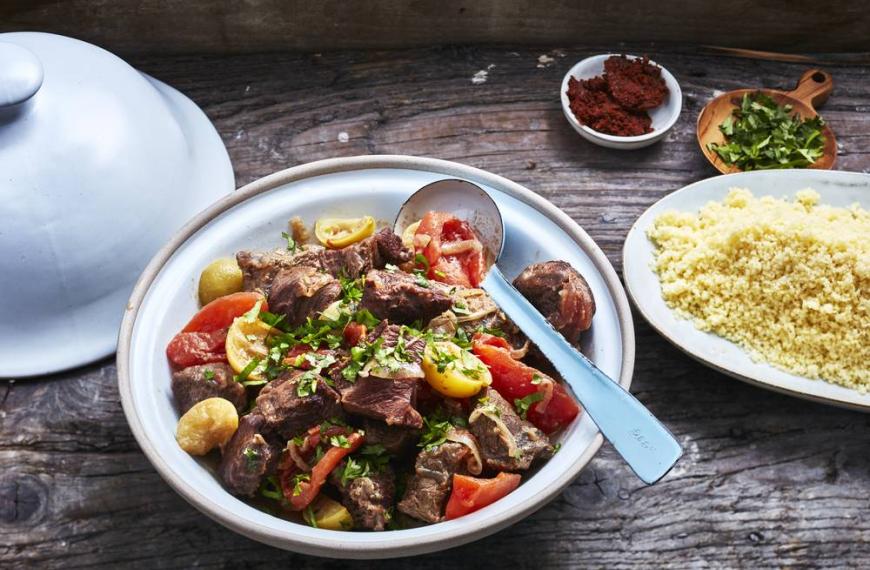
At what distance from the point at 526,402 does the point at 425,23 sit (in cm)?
177

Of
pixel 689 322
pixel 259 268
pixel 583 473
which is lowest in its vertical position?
pixel 583 473

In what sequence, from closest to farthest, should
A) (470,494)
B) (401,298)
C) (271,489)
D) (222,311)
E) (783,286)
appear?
(470,494) < (271,489) < (401,298) < (222,311) < (783,286)

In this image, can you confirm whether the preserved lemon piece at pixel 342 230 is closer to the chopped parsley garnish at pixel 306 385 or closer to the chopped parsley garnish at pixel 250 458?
the chopped parsley garnish at pixel 306 385

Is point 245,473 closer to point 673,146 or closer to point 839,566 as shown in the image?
point 839,566

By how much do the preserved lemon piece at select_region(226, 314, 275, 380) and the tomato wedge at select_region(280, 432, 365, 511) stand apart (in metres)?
0.29

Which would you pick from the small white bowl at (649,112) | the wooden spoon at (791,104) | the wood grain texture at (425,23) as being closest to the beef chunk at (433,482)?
the small white bowl at (649,112)

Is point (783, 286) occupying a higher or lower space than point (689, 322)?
higher

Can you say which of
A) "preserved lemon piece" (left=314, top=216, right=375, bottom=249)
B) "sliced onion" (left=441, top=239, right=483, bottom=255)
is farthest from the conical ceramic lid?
"sliced onion" (left=441, top=239, right=483, bottom=255)

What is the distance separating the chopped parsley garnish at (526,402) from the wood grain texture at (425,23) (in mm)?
1751

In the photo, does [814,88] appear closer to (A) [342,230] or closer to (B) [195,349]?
(A) [342,230]

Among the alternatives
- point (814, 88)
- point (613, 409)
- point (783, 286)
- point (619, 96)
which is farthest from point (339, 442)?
point (814, 88)

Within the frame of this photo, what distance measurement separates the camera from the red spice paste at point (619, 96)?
124 inches

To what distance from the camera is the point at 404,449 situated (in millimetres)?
2139

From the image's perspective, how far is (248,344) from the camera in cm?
225
